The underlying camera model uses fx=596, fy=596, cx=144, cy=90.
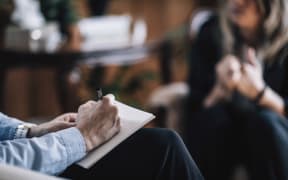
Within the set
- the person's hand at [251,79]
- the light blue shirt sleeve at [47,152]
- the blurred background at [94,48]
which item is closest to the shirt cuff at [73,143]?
the light blue shirt sleeve at [47,152]

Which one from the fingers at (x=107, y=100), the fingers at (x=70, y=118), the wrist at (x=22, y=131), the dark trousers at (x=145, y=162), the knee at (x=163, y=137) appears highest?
Answer: the fingers at (x=107, y=100)

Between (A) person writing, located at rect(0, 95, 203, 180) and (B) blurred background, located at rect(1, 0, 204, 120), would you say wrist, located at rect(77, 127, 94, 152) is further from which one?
(B) blurred background, located at rect(1, 0, 204, 120)

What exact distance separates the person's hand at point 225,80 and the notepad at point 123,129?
2.02 feet

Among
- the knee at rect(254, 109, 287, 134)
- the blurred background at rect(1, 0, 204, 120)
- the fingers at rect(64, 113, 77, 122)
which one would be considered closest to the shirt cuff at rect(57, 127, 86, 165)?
the fingers at rect(64, 113, 77, 122)

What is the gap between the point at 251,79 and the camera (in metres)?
1.67

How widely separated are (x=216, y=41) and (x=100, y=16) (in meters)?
0.62

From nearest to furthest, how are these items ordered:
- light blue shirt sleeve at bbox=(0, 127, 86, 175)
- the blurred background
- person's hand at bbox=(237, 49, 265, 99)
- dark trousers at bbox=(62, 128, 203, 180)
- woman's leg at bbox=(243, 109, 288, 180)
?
light blue shirt sleeve at bbox=(0, 127, 86, 175), dark trousers at bbox=(62, 128, 203, 180), woman's leg at bbox=(243, 109, 288, 180), person's hand at bbox=(237, 49, 265, 99), the blurred background

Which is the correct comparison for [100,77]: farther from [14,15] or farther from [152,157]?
[152,157]

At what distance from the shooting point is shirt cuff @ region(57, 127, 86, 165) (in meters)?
1.05

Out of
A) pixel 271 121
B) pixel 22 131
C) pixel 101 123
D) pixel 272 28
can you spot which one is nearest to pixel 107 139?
A: pixel 101 123

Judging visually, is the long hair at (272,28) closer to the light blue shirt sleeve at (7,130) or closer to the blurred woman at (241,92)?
the blurred woman at (241,92)

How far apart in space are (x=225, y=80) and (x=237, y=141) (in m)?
0.18

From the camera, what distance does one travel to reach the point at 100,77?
98.7 inches

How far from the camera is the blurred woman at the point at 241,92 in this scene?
1578 millimetres
